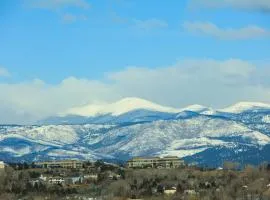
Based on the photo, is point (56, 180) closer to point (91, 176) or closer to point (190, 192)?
point (91, 176)

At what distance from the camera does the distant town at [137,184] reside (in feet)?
420

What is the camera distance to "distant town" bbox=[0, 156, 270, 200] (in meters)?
128

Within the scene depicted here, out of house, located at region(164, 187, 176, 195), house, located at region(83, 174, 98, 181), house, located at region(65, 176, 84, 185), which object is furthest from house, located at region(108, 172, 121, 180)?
house, located at region(164, 187, 176, 195)

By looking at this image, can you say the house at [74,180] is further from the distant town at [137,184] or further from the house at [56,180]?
the house at [56,180]

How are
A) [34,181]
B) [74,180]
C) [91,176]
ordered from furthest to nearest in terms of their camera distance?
[91,176] < [74,180] < [34,181]

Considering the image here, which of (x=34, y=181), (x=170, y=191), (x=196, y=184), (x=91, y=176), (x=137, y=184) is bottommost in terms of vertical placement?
(x=170, y=191)

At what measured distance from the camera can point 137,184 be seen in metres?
144

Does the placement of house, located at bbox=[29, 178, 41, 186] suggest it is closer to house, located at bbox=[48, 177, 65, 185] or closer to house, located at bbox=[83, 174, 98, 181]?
house, located at bbox=[48, 177, 65, 185]

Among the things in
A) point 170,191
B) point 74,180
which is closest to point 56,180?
point 74,180

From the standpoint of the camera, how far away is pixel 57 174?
6732 inches

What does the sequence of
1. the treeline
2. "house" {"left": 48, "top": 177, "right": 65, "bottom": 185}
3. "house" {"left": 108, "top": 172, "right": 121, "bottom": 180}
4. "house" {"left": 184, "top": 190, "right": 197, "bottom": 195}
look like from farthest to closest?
"house" {"left": 108, "top": 172, "right": 121, "bottom": 180} < "house" {"left": 48, "top": 177, "right": 65, "bottom": 185} < "house" {"left": 184, "top": 190, "right": 197, "bottom": 195} < the treeline

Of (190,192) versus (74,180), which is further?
(74,180)

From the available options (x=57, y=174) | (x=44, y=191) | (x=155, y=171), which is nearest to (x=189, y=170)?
(x=155, y=171)

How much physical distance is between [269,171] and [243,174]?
8812 millimetres
